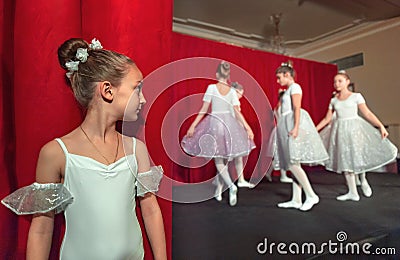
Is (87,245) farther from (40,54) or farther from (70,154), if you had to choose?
(40,54)

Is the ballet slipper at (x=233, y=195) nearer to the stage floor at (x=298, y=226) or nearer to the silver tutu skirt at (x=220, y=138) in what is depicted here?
the stage floor at (x=298, y=226)

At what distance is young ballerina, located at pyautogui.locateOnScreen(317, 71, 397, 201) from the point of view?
1.07 meters

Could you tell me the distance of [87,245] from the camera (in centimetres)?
44

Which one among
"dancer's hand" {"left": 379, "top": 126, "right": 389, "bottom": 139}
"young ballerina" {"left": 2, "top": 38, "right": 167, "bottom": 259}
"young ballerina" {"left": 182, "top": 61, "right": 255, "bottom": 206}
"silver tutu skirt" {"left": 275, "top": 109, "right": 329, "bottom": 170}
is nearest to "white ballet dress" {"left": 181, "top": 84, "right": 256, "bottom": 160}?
"young ballerina" {"left": 182, "top": 61, "right": 255, "bottom": 206}

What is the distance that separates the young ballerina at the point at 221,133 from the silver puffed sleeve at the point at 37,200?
13.7 inches

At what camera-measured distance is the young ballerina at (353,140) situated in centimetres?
107

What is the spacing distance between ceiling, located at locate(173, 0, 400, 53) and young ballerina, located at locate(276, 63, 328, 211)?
0.78 feet

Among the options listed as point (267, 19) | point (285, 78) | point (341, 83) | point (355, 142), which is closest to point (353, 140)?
point (355, 142)

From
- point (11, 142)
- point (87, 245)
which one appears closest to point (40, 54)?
point (11, 142)

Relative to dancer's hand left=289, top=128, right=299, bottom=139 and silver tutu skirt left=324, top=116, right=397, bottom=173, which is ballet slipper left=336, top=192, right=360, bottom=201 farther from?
dancer's hand left=289, top=128, right=299, bottom=139

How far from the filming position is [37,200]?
404 millimetres

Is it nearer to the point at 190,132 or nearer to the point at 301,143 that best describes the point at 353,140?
the point at 301,143

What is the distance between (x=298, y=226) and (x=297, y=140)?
13.0 inches

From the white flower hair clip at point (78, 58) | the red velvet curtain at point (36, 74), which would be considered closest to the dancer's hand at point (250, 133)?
the red velvet curtain at point (36, 74)
